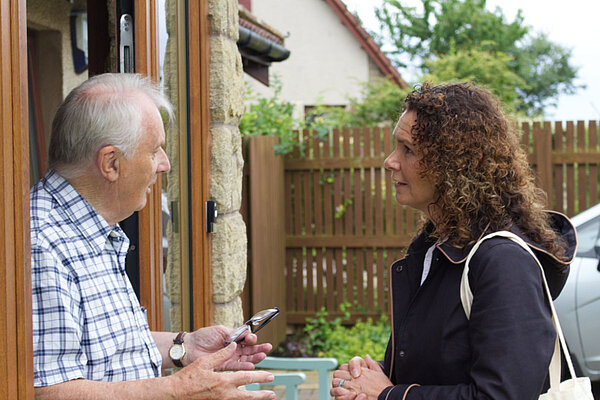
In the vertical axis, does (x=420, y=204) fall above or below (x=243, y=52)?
below

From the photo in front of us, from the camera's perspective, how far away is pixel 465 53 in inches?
530

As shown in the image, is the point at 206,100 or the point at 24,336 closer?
the point at 24,336

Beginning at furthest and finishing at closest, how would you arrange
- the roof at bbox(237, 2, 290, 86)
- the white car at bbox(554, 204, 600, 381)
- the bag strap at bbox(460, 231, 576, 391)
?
1. the roof at bbox(237, 2, 290, 86)
2. the white car at bbox(554, 204, 600, 381)
3. the bag strap at bbox(460, 231, 576, 391)

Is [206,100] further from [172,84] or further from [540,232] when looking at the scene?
[540,232]

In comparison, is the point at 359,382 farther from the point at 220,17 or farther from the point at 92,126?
the point at 220,17

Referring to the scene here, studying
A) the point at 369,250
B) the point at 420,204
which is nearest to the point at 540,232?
the point at 420,204

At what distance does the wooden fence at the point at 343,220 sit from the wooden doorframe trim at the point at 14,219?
5.63 metres

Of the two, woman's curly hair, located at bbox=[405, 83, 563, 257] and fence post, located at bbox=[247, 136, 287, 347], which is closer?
woman's curly hair, located at bbox=[405, 83, 563, 257]

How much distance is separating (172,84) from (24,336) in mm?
1483

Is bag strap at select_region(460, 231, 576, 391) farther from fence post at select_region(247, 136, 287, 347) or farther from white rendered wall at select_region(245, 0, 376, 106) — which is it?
white rendered wall at select_region(245, 0, 376, 106)

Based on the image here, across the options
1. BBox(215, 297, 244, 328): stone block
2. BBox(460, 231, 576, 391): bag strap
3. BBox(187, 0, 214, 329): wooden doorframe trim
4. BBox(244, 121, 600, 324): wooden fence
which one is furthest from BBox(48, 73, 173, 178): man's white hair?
BBox(244, 121, 600, 324): wooden fence

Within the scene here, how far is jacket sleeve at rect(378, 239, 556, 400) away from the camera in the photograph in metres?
1.62

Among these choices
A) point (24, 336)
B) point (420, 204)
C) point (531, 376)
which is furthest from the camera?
point (420, 204)

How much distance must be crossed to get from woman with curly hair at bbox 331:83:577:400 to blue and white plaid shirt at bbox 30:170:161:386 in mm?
615
